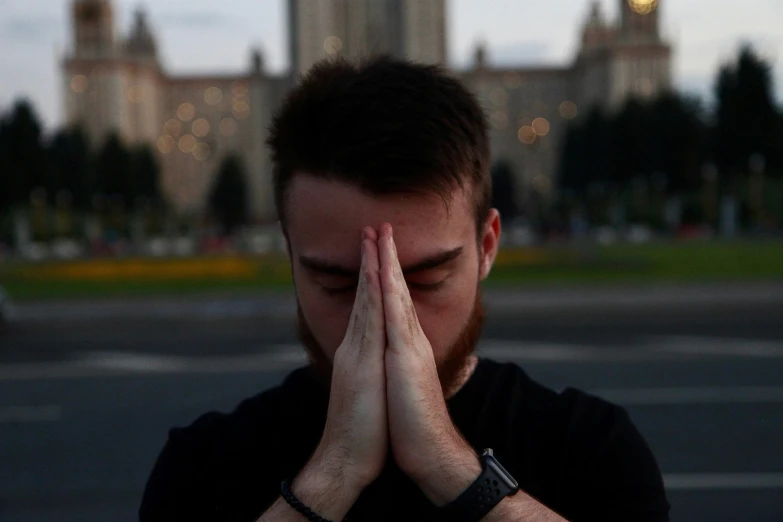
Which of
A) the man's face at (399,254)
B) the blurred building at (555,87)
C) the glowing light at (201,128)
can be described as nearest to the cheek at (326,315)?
the man's face at (399,254)

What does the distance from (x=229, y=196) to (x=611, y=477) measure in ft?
331

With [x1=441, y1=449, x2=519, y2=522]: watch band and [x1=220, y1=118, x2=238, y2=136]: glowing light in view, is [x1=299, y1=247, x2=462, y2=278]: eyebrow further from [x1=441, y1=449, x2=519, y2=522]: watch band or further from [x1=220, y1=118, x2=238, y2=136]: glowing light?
[x1=220, y1=118, x2=238, y2=136]: glowing light

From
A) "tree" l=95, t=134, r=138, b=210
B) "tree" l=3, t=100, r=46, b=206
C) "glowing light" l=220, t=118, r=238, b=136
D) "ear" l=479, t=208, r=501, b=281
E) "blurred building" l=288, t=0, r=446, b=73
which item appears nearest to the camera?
"ear" l=479, t=208, r=501, b=281

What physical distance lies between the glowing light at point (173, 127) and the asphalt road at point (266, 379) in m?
108

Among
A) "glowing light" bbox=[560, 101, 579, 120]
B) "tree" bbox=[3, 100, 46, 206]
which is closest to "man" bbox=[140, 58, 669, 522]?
"tree" bbox=[3, 100, 46, 206]

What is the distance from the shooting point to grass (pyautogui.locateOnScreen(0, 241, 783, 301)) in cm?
2192

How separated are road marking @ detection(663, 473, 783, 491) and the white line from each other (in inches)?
87.7

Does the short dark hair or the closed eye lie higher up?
the short dark hair

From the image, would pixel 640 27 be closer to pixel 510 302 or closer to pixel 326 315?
pixel 510 302

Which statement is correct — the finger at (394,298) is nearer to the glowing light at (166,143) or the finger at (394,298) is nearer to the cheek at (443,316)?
the cheek at (443,316)

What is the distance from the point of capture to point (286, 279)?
2539 centimetres

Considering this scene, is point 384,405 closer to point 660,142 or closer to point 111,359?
point 111,359

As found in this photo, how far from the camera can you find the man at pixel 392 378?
1.59 metres

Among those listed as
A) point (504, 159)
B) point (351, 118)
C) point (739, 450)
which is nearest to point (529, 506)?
point (351, 118)
